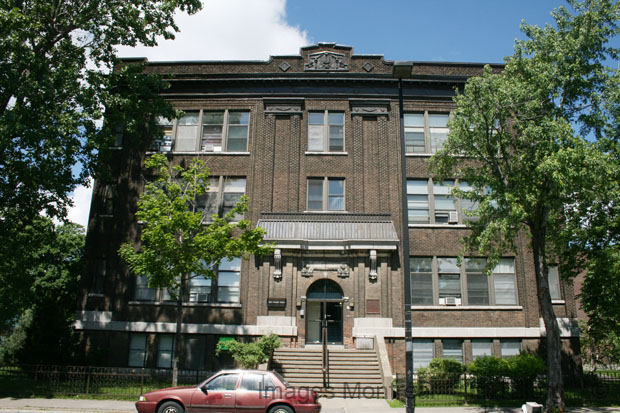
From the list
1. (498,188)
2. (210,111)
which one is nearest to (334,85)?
(210,111)

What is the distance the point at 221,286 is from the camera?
23.2 meters

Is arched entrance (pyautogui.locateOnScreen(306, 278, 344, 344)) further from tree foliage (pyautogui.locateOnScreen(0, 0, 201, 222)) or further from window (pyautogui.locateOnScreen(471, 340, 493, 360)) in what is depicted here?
tree foliage (pyautogui.locateOnScreen(0, 0, 201, 222))

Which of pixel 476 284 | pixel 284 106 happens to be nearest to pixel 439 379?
pixel 476 284

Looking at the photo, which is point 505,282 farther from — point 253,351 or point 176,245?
point 176,245

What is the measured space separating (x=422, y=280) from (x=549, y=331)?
747 cm

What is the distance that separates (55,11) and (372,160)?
16016 mm

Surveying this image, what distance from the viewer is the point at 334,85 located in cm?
2545

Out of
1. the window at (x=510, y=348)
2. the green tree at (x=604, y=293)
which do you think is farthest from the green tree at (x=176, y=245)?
the green tree at (x=604, y=293)

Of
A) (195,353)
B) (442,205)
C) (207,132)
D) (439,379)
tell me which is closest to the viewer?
(439,379)

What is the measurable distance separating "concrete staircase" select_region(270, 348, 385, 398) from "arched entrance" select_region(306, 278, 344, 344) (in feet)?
4.01

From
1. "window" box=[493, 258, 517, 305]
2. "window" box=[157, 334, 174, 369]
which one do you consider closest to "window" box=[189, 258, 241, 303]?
"window" box=[157, 334, 174, 369]

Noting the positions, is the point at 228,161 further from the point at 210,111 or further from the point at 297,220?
the point at 297,220

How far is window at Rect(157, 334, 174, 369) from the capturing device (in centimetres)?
2241

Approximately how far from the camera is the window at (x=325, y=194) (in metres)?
24.0
